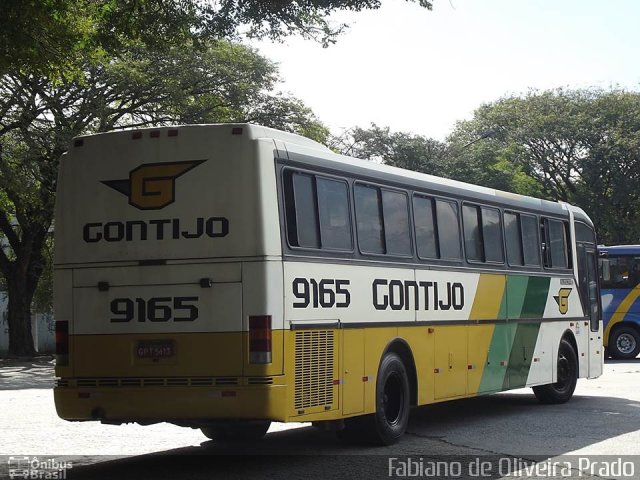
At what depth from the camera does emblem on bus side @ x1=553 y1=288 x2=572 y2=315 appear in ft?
57.1

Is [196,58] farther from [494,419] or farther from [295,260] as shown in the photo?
[295,260]

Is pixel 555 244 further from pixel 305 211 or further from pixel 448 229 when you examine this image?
pixel 305 211

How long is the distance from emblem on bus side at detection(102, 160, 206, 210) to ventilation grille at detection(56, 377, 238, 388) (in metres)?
1.62

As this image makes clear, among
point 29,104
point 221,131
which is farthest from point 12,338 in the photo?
point 221,131

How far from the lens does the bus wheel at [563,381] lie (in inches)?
679

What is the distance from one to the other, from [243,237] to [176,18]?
7.90 meters

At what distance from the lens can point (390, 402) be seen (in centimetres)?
1244

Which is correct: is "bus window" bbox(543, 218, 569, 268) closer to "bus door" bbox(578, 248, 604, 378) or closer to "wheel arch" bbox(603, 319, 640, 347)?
"bus door" bbox(578, 248, 604, 378)

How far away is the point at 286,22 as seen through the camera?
17922 mm

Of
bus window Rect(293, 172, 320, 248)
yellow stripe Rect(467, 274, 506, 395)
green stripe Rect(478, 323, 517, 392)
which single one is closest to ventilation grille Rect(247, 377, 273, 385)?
bus window Rect(293, 172, 320, 248)

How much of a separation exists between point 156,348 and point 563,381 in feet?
29.6

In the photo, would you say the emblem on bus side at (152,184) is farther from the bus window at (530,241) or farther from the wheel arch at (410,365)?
the bus window at (530,241)

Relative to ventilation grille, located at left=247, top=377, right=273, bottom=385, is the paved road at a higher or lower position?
lower

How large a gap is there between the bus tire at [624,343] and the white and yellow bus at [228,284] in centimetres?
1838
